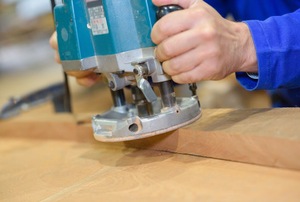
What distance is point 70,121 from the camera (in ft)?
4.04

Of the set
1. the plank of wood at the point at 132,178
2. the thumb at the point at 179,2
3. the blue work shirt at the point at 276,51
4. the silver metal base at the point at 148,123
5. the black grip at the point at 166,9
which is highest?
the thumb at the point at 179,2

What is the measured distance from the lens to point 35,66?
4.06 metres

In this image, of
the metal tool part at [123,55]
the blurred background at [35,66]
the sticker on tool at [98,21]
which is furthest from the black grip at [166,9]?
the blurred background at [35,66]

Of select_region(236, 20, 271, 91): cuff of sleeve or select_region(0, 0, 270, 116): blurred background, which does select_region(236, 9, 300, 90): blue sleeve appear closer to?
select_region(236, 20, 271, 91): cuff of sleeve

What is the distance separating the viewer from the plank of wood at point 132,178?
0.69m

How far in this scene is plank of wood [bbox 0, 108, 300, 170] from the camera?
738 millimetres

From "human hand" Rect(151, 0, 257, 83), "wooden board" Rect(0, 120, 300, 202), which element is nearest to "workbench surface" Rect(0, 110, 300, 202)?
"wooden board" Rect(0, 120, 300, 202)

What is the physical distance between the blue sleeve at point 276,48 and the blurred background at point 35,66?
110cm

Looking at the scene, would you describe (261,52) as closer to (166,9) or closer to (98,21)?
(166,9)

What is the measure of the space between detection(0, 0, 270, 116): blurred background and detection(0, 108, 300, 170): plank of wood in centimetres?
98

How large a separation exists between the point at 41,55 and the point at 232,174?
4080 mm

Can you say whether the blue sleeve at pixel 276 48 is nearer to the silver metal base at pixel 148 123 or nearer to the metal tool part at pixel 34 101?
the silver metal base at pixel 148 123

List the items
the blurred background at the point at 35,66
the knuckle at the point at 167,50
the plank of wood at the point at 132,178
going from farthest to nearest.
Answer: 1. the blurred background at the point at 35,66
2. the knuckle at the point at 167,50
3. the plank of wood at the point at 132,178

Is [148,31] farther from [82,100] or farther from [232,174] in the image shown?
[82,100]
